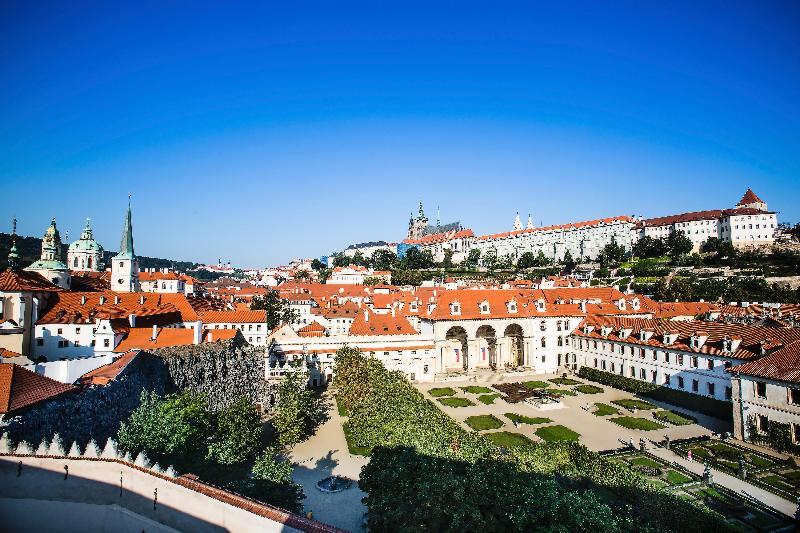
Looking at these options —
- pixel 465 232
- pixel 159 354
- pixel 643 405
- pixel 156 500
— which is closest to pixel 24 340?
pixel 159 354

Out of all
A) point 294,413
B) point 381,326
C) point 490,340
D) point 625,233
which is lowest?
point 294,413

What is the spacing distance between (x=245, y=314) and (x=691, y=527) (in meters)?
48.1

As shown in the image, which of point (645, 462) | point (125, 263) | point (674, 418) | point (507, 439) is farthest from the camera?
point (125, 263)

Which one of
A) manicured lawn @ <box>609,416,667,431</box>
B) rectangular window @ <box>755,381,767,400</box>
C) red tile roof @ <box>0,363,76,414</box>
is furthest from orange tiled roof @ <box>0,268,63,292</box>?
rectangular window @ <box>755,381,767,400</box>

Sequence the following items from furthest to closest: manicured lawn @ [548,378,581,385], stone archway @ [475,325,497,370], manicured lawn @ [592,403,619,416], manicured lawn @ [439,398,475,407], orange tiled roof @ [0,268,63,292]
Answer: stone archway @ [475,325,497,370]
manicured lawn @ [548,378,581,385]
manicured lawn @ [439,398,475,407]
manicured lawn @ [592,403,619,416]
orange tiled roof @ [0,268,63,292]

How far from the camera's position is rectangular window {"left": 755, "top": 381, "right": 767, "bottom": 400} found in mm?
28672

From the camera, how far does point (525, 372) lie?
2048 inches

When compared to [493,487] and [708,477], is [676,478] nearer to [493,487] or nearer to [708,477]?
[708,477]

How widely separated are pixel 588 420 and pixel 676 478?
1094 centimetres

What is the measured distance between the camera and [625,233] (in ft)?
433

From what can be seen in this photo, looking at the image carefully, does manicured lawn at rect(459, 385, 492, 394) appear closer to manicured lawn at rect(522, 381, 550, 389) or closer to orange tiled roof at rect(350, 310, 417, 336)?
manicured lawn at rect(522, 381, 550, 389)

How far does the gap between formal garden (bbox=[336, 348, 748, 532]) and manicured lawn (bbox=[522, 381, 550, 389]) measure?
66.3ft

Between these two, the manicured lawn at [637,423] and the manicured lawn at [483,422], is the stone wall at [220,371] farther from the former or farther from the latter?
the manicured lawn at [637,423]

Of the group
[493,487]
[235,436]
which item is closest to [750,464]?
[493,487]
